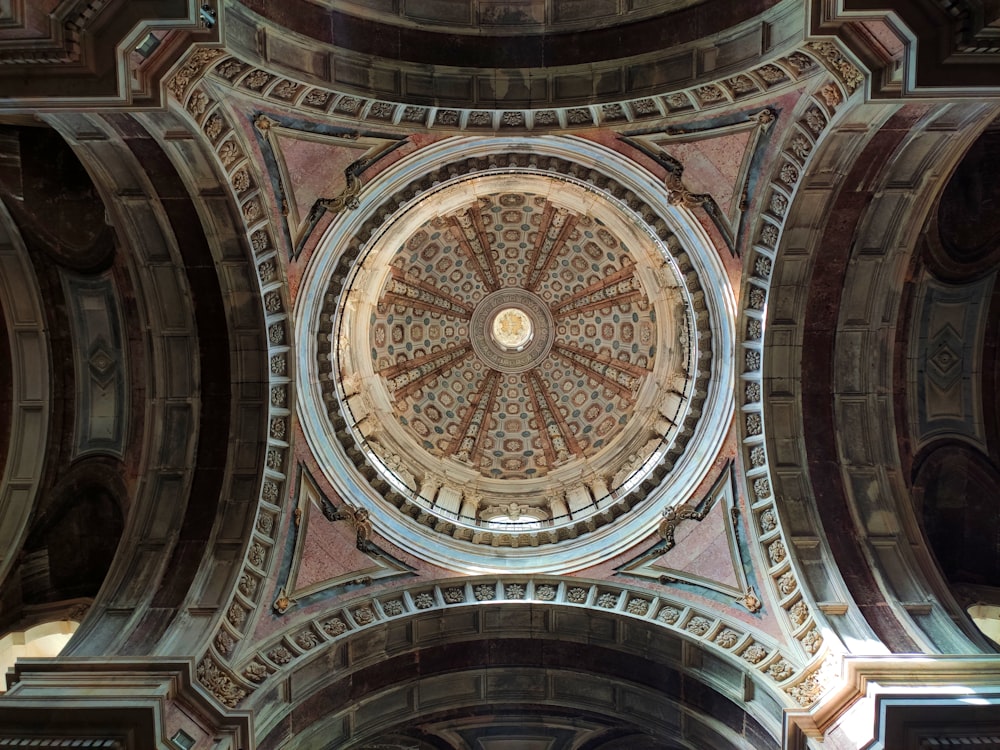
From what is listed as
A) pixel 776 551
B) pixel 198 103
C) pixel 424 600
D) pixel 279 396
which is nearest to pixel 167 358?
pixel 279 396

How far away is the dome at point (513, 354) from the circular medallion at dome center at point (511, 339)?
0.14ft

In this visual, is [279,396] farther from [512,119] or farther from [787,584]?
[787,584]

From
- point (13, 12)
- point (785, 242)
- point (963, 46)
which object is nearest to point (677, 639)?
point (785, 242)

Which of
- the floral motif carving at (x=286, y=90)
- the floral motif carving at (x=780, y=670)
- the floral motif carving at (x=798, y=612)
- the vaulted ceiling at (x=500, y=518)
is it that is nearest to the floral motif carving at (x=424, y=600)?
the vaulted ceiling at (x=500, y=518)

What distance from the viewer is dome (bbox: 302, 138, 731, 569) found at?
56.1ft

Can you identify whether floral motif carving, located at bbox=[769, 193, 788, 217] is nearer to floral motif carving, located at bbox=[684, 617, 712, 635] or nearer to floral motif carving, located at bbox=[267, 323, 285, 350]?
floral motif carving, located at bbox=[684, 617, 712, 635]

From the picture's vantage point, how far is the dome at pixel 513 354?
17109mm

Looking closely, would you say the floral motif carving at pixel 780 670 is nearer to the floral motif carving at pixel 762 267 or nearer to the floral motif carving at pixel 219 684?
the floral motif carving at pixel 762 267

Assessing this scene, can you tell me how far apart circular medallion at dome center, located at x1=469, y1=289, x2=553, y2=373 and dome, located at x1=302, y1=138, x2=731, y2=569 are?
0.14ft

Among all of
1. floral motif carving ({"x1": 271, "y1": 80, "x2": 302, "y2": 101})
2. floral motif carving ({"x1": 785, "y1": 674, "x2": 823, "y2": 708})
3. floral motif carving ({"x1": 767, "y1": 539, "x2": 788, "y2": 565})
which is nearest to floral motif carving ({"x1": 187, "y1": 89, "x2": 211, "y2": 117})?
floral motif carving ({"x1": 271, "y1": 80, "x2": 302, "y2": 101})

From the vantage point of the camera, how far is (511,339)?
24.0 metres

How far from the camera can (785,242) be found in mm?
15195

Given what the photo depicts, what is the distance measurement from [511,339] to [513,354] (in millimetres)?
489

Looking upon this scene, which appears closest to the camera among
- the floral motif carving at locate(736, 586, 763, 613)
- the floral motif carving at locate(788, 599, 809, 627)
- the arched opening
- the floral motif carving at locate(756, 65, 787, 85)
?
the floral motif carving at locate(756, 65, 787, 85)
